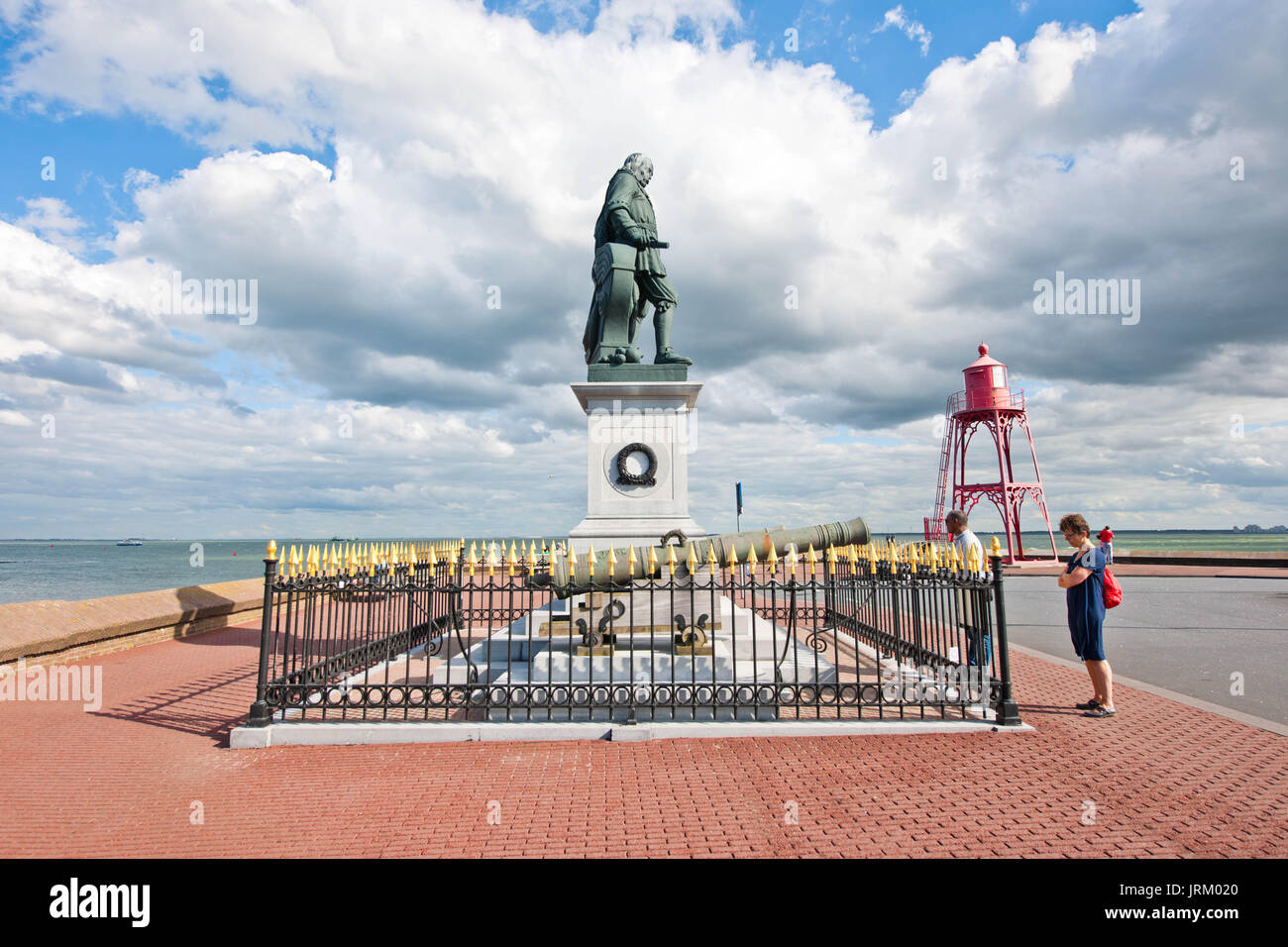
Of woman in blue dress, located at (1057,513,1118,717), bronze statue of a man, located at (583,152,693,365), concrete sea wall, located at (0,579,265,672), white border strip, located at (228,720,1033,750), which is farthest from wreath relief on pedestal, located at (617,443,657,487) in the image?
concrete sea wall, located at (0,579,265,672)

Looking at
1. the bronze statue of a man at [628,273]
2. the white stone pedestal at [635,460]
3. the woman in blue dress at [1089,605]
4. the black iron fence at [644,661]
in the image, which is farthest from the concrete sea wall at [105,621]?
the woman in blue dress at [1089,605]

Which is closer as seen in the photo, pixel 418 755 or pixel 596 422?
pixel 418 755

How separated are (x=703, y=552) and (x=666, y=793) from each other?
9.53 ft

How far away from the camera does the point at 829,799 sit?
4574 mm

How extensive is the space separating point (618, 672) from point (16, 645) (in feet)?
27.9

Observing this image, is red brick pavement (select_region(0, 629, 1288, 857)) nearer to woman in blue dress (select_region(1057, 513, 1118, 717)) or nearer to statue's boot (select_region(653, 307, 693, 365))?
woman in blue dress (select_region(1057, 513, 1118, 717))

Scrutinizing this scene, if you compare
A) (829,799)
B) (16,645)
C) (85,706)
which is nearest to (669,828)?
(829,799)

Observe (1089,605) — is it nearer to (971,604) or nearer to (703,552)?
(971,604)

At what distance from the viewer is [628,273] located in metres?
9.93

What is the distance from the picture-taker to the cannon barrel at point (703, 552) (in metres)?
6.70

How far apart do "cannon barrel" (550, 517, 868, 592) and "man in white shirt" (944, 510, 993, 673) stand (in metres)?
1.28
